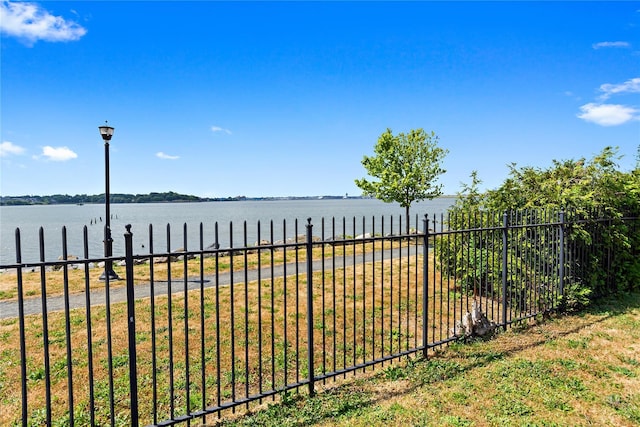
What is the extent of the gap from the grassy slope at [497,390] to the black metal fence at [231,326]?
299 millimetres

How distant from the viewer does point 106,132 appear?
37.1 ft

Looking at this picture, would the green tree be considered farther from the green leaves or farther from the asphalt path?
the asphalt path

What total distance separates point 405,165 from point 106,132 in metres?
17.2

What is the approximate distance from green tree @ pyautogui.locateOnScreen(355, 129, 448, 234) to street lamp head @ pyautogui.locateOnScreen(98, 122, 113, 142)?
16111 mm

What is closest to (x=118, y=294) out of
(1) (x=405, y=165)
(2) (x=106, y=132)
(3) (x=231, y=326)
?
(2) (x=106, y=132)

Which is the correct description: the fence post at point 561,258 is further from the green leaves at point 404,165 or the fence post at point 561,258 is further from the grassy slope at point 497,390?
the green leaves at point 404,165

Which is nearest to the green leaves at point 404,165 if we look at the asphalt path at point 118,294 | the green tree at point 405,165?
the green tree at point 405,165

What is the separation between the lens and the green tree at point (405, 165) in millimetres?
24172

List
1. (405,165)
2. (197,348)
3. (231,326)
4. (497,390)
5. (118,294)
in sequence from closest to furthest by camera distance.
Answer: (231,326)
(497,390)
(197,348)
(118,294)
(405,165)

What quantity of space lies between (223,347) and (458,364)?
358 centimetres

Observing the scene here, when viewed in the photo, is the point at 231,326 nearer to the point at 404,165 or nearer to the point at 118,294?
the point at 118,294

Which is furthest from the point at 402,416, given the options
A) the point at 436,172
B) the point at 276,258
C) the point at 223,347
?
the point at 436,172

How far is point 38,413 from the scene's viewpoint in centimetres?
446

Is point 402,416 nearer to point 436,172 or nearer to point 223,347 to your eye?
point 223,347
